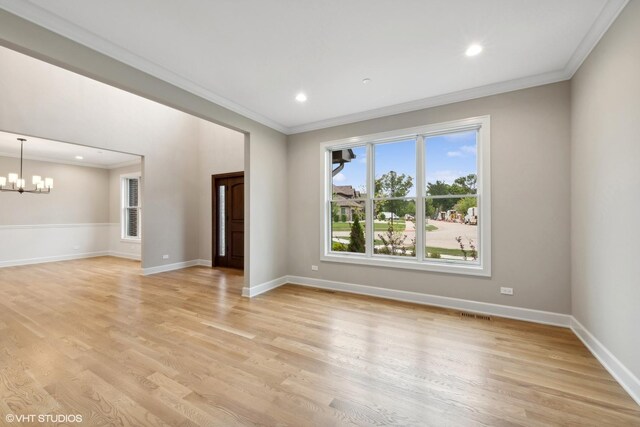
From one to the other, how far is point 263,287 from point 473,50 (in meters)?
4.11

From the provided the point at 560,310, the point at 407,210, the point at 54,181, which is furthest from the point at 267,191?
the point at 54,181

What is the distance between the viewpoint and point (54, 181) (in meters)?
6.95

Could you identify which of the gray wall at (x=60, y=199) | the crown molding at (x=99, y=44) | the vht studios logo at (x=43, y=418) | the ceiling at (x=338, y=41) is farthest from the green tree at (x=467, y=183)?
the gray wall at (x=60, y=199)

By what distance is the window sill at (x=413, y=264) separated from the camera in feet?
10.8

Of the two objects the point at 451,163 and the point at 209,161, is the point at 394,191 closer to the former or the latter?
the point at 451,163

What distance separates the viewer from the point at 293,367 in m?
2.10

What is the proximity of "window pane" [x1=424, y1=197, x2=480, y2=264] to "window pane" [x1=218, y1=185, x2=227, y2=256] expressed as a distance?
4.74 metres

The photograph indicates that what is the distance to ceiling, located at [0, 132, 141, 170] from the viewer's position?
17.6 feet

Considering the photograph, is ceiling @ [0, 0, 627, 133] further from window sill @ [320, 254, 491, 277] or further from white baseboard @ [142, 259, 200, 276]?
white baseboard @ [142, 259, 200, 276]

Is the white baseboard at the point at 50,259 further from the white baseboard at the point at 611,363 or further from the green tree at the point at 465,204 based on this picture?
the white baseboard at the point at 611,363

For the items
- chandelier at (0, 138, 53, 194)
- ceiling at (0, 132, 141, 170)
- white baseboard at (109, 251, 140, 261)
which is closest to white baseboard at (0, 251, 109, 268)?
white baseboard at (109, 251, 140, 261)

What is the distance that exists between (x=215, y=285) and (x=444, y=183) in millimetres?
4178

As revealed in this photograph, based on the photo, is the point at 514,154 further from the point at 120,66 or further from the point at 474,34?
the point at 120,66

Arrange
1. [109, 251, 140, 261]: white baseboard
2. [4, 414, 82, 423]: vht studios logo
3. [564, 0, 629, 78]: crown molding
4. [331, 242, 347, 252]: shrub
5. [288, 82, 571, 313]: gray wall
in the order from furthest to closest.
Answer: [109, 251, 140, 261]: white baseboard
[331, 242, 347, 252]: shrub
[288, 82, 571, 313]: gray wall
[564, 0, 629, 78]: crown molding
[4, 414, 82, 423]: vht studios logo
